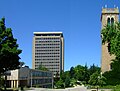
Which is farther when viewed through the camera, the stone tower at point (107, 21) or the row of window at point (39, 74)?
the row of window at point (39, 74)

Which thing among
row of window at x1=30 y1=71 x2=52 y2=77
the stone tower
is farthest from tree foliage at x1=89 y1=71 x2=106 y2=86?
row of window at x1=30 y1=71 x2=52 y2=77

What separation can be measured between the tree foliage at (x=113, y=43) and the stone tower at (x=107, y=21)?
9.61 metres

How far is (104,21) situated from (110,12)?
10.2ft

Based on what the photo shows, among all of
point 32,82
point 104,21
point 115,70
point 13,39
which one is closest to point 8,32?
point 13,39

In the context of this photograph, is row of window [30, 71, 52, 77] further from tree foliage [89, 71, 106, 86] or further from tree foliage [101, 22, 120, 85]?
tree foliage [101, 22, 120, 85]

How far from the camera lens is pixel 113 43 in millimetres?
50031

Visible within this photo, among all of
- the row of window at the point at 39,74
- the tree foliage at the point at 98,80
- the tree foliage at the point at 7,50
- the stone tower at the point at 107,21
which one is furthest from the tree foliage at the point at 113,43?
the row of window at the point at 39,74

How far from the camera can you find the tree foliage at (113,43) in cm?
4990

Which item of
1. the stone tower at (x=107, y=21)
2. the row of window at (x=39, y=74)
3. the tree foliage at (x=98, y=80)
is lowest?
the tree foliage at (x=98, y=80)

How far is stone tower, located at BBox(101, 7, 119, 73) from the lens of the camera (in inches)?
3191

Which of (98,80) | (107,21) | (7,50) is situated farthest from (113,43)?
(107,21)

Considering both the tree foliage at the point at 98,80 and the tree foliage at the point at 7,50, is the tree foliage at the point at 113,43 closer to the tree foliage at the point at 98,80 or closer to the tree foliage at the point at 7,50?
the tree foliage at the point at 98,80

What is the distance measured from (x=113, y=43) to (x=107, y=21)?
3262cm

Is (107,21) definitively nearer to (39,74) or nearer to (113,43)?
(113,43)
